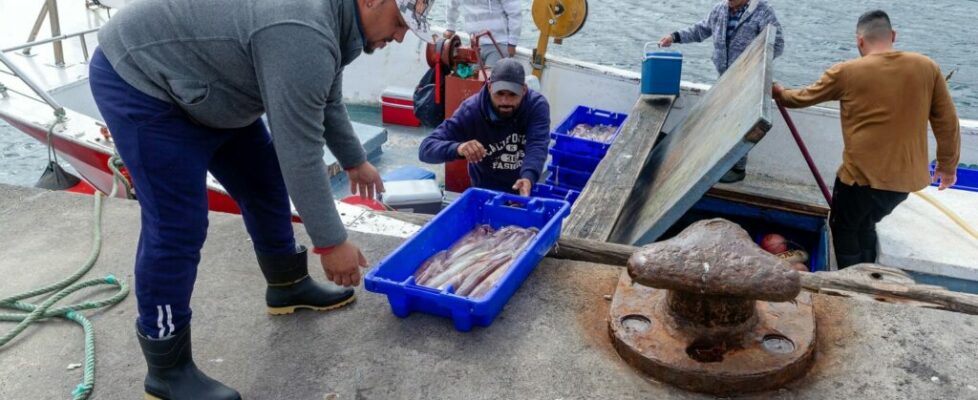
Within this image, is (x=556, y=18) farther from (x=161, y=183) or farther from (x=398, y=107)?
(x=161, y=183)

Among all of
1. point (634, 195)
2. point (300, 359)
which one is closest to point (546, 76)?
point (634, 195)

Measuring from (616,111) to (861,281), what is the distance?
4.51 m

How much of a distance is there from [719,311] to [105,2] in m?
7.31

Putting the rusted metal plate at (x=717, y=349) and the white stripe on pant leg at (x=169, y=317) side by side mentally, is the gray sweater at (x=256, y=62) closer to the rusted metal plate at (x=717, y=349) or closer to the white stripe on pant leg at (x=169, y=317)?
the white stripe on pant leg at (x=169, y=317)

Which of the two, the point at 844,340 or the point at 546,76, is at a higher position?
the point at 844,340

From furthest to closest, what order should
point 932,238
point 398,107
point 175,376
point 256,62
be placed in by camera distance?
point 398,107 < point 932,238 < point 175,376 < point 256,62

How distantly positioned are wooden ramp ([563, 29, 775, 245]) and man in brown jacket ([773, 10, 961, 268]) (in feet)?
1.80

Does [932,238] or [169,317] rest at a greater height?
[169,317]

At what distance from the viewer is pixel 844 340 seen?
259 centimetres

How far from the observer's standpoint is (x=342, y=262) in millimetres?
2340

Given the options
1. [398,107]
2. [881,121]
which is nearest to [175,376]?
[881,121]

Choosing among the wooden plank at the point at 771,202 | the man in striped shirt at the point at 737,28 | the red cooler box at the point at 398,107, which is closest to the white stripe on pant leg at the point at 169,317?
the wooden plank at the point at 771,202

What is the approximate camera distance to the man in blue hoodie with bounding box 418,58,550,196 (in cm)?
455

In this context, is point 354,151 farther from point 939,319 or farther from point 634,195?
point 634,195
